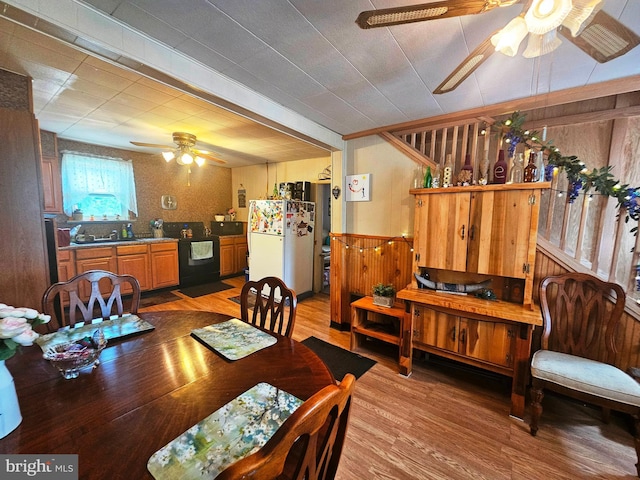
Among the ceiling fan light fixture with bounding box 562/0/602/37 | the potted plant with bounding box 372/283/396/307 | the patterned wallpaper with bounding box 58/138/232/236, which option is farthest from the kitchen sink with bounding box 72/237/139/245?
the ceiling fan light fixture with bounding box 562/0/602/37

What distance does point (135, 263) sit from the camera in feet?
13.5

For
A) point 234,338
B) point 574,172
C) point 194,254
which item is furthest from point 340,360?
point 194,254

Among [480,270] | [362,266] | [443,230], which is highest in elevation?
[443,230]

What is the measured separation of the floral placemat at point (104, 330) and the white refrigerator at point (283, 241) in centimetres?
253

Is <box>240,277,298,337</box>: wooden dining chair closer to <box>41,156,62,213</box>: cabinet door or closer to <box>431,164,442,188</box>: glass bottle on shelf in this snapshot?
<box>431,164,442,188</box>: glass bottle on shelf

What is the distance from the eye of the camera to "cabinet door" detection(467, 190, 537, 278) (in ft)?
6.50

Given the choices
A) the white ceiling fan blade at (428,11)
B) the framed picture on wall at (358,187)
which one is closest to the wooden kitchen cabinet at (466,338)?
the framed picture on wall at (358,187)

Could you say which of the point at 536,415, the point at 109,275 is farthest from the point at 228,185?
the point at 536,415

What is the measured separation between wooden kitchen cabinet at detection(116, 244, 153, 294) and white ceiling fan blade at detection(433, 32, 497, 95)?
4.53m

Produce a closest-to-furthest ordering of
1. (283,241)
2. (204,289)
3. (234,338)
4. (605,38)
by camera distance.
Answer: (605,38) → (234,338) → (283,241) → (204,289)

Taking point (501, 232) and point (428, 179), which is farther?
point (428, 179)

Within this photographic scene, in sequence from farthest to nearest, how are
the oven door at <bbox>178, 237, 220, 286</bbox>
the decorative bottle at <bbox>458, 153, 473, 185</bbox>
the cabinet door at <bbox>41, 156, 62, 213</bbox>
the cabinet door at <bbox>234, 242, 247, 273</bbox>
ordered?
the cabinet door at <bbox>234, 242, 247, 273</bbox>, the oven door at <bbox>178, 237, 220, 286</bbox>, the cabinet door at <bbox>41, 156, 62, 213</bbox>, the decorative bottle at <bbox>458, 153, 473, 185</bbox>

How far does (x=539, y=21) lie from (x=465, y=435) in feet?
7.26

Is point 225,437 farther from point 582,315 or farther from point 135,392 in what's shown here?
point 582,315
